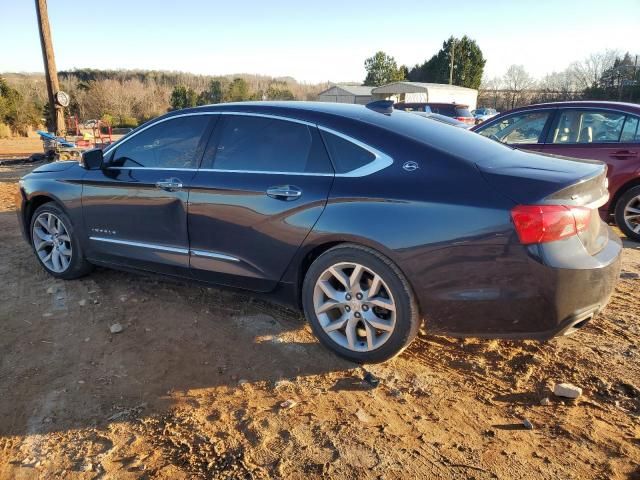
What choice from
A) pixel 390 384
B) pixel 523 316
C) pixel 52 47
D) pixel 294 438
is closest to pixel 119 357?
pixel 294 438

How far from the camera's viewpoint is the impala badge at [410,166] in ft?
9.68

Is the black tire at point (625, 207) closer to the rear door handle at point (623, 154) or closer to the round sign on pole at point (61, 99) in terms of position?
the rear door handle at point (623, 154)

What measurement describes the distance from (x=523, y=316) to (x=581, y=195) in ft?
2.47

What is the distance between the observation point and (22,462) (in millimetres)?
2365

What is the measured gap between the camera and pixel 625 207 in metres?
5.99

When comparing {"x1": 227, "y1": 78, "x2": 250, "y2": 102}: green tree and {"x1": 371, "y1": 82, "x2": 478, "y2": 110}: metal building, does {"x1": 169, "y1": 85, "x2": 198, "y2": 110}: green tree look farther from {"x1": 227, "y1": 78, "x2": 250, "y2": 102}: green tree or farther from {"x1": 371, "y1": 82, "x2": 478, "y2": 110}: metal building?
{"x1": 371, "y1": 82, "x2": 478, "y2": 110}: metal building

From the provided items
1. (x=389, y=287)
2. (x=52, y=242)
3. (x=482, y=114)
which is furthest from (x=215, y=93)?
(x=389, y=287)

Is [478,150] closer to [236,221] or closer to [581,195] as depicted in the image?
[581,195]

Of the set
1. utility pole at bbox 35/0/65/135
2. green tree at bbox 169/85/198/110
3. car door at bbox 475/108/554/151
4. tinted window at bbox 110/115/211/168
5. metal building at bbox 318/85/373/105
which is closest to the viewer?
tinted window at bbox 110/115/211/168

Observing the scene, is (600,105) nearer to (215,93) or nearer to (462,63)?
(215,93)

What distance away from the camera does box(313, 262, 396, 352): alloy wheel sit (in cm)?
301

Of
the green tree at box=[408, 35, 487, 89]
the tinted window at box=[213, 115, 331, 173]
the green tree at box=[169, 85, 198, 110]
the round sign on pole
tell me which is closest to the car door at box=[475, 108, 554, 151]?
the tinted window at box=[213, 115, 331, 173]

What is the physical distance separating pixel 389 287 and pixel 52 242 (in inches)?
133

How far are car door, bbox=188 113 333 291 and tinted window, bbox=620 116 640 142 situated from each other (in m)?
4.52
